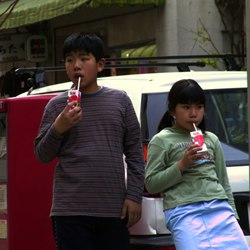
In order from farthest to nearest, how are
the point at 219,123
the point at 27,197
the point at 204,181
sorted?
1. the point at 219,123
2. the point at 27,197
3. the point at 204,181

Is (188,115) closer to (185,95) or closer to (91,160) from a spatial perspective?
(185,95)

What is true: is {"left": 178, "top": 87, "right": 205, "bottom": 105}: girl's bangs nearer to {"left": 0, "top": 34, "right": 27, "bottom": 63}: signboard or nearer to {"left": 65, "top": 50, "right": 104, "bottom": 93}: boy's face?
{"left": 65, "top": 50, "right": 104, "bottom": 93}: boy's face

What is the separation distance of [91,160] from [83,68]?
0.49 metres

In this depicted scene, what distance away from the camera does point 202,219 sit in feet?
14.6

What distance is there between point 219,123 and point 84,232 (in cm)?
209

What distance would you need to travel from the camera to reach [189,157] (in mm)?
4395

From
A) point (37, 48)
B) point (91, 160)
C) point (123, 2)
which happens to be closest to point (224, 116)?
point (91, 160)

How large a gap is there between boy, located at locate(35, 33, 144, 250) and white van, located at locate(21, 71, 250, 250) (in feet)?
2.95

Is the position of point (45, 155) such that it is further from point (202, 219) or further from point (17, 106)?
point (17, 106)

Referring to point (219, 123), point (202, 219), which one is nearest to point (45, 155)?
point (202, 219)

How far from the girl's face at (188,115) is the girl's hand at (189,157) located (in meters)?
0.22

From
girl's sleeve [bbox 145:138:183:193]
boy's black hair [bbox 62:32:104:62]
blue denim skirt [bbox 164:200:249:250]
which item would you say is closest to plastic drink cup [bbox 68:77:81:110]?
boy's black hair [bbox 62:32:104:62]

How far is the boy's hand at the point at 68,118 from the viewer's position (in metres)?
4.24

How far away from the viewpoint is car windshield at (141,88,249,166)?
19.3 ft
